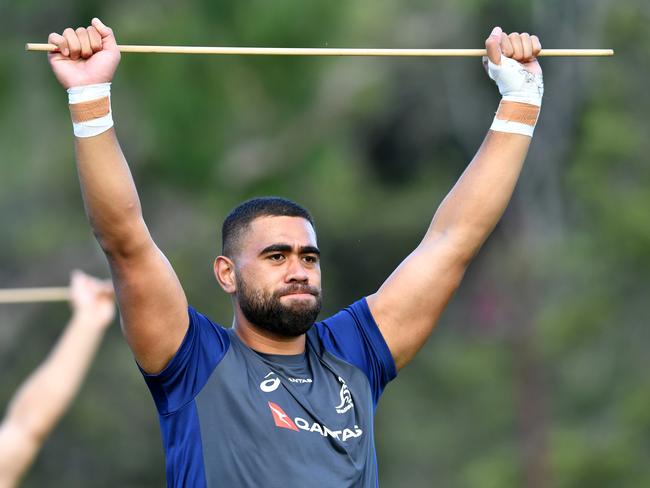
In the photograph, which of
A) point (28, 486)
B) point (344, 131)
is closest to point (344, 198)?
point (344, 131)

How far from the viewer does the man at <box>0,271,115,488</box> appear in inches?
284

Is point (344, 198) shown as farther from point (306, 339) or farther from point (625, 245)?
point (306, 339)

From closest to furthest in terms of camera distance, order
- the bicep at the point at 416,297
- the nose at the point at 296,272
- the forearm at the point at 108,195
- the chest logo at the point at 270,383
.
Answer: the forearm at the point at 108,195 < the chest logo at the point at 270,383 < the nose at the point at 296,272 < the bicep at the point at 416,297

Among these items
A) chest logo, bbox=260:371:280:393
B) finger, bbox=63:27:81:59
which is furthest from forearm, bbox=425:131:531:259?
finger, bbox=63:27:81:59

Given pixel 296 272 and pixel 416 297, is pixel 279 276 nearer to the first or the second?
pixel 296 272

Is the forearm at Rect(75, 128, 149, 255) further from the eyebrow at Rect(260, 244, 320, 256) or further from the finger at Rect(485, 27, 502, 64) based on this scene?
the finger at Rect(485, 27, 502, 64)

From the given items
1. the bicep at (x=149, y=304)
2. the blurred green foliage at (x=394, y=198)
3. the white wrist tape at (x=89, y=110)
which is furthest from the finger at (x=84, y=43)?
the blurred green foliage at (x=394, y=198)

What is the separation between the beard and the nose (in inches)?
0.7

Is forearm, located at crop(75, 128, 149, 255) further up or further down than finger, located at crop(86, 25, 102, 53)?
further down

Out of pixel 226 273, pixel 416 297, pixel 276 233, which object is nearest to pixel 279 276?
pixel 276 233

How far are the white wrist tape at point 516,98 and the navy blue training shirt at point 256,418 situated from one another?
3.76 feet

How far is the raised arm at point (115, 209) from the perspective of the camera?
5.34 m

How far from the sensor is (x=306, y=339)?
5.93 metres

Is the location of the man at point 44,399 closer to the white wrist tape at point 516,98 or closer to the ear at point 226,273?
the ear at point 226,273
